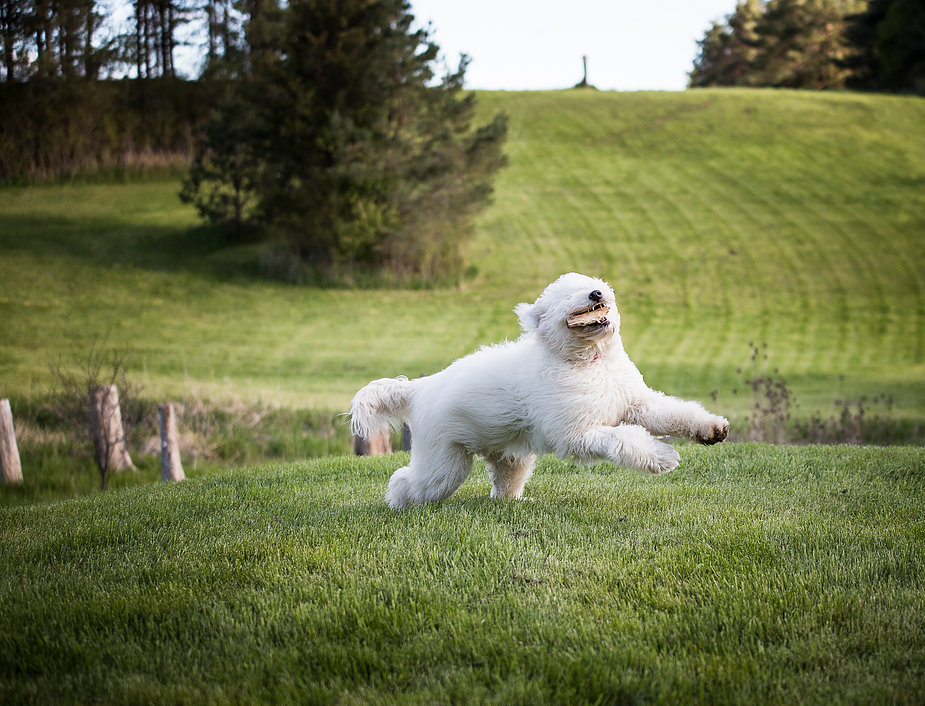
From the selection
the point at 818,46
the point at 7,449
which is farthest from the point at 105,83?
the point at 818,46

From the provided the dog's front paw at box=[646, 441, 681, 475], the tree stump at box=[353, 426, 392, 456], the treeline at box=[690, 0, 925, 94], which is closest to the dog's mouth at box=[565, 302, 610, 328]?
the dog's front paw at box=[646, 441, 681, 475]

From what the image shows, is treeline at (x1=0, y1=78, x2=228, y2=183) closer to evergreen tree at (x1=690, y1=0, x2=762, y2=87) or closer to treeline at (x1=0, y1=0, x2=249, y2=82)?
treeline at (x1=0, y1=0, x2=249, y2=82)

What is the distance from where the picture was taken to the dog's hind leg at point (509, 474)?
17.1 ft

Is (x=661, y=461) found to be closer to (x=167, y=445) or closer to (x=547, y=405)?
(x=547, y=405)

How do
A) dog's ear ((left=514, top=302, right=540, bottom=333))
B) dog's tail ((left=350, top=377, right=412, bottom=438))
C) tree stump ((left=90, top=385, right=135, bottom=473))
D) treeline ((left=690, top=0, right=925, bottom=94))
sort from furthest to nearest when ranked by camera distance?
treeline ((left=690, top=0, right=925, bottom=94))
tree stump ((left=90, top=385, right=135, bottom=473))
dog's tail ((left=350, top=377, right=412, bottom=438))
dog's ear ((left=514, top=302, right=540, bottom=333))

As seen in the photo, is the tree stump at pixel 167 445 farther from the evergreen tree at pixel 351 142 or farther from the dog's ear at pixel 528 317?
the evergreen tree at pixel 351 142

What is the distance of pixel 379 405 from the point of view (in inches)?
201

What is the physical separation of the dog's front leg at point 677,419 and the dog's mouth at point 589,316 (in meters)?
0.59

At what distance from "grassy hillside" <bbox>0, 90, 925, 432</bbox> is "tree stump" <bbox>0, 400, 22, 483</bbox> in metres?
2.98

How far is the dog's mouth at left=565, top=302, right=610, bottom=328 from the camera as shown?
426 cm

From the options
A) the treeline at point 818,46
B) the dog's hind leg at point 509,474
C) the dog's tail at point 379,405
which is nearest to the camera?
the dog's tail at point 379,405

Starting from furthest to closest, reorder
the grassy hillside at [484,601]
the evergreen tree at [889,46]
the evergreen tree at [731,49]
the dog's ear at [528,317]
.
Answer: the evergreen tree at [731,49] → the evergreen tree at [889,46] → the dog's ear at [528,317] → the grassy hillside at [484,601]

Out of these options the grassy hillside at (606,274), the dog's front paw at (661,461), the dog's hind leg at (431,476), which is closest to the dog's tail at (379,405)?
the dog's hind leg at (431,476)

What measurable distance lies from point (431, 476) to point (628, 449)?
4.46ft
